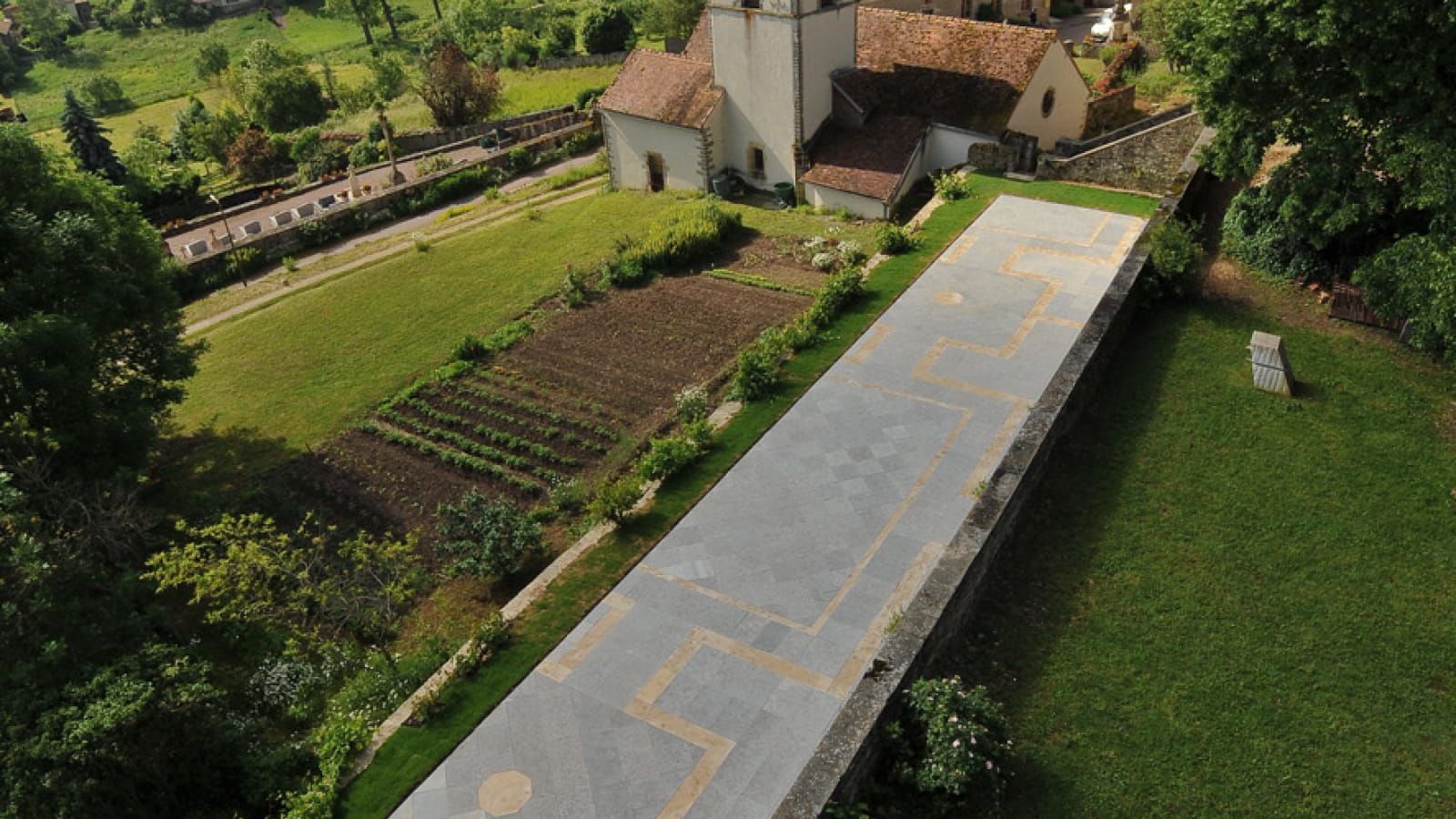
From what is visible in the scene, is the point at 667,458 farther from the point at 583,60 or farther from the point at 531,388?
the point at 583,60

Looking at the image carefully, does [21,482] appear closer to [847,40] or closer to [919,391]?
[919,391]

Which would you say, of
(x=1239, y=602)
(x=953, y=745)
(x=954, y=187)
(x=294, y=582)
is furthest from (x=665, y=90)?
(x=953, y=745)

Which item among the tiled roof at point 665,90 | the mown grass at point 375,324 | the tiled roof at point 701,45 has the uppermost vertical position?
the tiled roof at point 701,45

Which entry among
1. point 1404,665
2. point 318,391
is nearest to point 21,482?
point 318,391

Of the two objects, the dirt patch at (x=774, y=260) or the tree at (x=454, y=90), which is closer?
the dirt patch at (x=774, y=260)

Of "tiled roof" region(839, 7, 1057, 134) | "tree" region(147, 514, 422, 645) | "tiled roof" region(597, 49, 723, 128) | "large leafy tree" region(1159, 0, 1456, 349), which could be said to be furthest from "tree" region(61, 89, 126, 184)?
"large leafy tree" region(1159, 0, 1456, 349)

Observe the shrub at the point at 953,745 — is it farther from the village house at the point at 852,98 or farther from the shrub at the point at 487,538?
the village house at the point at 852,98

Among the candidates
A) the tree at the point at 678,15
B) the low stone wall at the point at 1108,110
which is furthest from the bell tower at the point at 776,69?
the tree at the point at 678,15

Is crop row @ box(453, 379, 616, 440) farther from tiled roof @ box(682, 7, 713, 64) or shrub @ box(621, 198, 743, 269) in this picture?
tiled roof @ box(682, 7, 713, 64)
